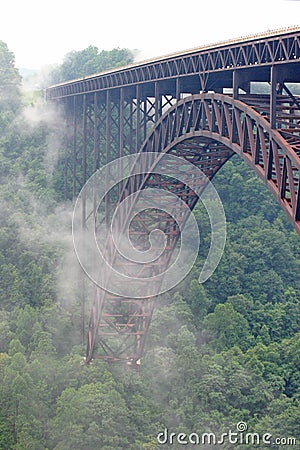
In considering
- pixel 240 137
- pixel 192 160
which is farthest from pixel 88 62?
pixel 240 137

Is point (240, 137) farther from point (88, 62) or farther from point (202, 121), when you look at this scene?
point (88, 62)

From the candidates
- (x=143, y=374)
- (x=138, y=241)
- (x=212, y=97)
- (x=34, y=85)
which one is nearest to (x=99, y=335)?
(x=143, y=374)

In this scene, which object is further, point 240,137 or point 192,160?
point 192,160

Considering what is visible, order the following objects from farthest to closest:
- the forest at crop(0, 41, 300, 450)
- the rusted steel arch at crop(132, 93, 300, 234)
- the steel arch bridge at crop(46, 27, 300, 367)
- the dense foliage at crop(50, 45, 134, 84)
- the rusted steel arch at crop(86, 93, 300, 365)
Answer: the dense foliage at crop(50, 45, 134, 84), the forest at crop(0, 41, 300, 450), the steel arch bridge at crop(46, 27, 300, 367), the rusted steel arch at crop(86, 93, 300, 365), the rusted steel arch at crop(132, 93, 300, 234)

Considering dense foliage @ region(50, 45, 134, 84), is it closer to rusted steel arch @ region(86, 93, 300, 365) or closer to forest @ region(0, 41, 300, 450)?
forest @ region(0, 41, 300, 450)

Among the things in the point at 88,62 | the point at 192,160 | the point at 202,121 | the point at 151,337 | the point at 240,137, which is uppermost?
the point at 88,62

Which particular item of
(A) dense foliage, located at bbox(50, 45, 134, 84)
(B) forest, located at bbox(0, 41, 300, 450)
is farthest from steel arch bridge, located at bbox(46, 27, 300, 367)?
(A) dense foliage, located at bbox(50, 45, 134, 84)
